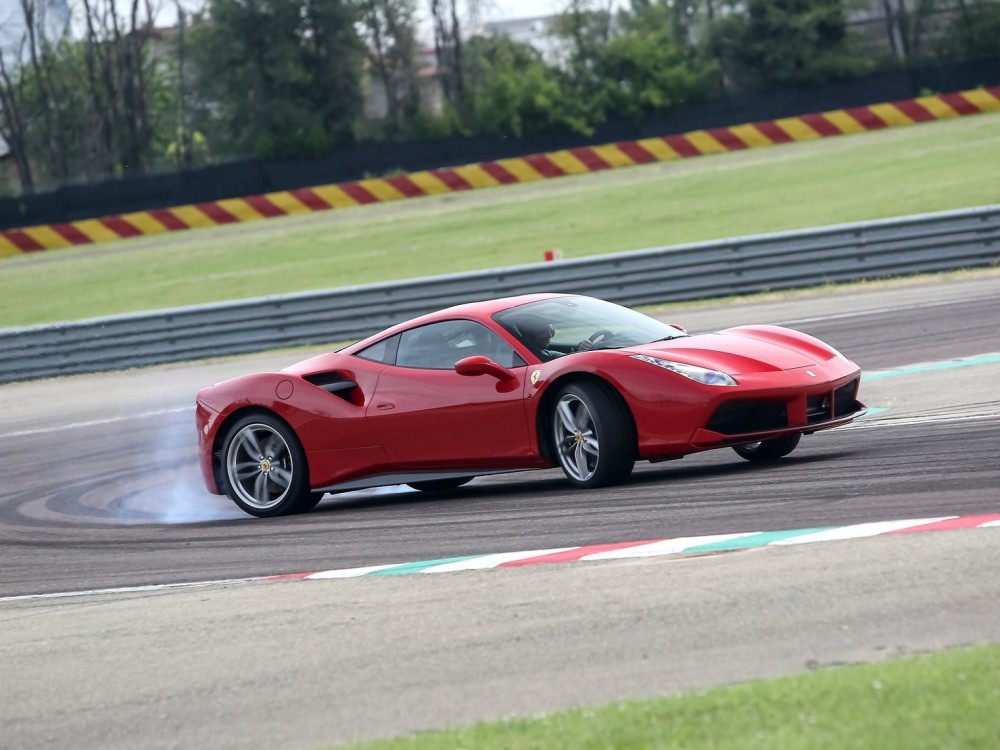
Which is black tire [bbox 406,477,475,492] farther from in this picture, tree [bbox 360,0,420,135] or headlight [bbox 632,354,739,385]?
tree [bbox 360,0,420,135]

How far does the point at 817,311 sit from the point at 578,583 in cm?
1215

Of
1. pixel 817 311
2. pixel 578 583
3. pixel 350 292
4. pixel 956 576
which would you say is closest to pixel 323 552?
pixel 578 583

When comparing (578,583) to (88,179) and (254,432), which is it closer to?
(254,432)

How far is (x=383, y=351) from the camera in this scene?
9625mm

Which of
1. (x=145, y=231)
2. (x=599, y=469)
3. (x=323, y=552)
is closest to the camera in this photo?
(x=323, y=552)

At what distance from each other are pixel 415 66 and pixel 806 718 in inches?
2172

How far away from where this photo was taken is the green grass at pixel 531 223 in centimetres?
2755

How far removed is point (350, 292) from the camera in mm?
20766

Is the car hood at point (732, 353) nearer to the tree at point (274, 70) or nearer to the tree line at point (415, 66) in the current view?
the tree line at point (415, 66)

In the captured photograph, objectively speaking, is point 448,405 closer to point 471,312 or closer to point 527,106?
point 471,312

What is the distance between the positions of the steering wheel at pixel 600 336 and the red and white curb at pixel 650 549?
7.34ft

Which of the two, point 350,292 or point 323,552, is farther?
point 350,292

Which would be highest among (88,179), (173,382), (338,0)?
(338,0)

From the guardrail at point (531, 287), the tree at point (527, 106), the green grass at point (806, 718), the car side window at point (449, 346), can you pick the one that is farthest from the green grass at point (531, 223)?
the green grass at point (806, 718)
